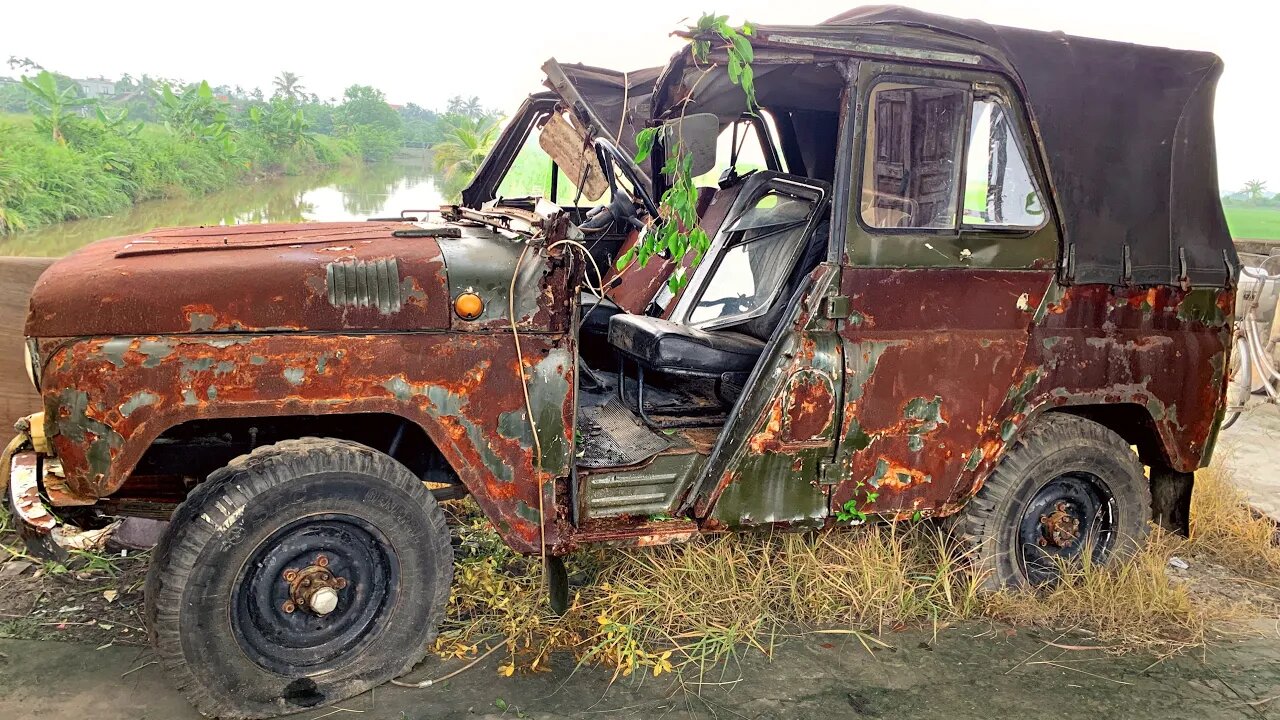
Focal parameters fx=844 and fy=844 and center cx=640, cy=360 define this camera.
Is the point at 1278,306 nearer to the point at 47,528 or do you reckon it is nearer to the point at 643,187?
the point at 643,187

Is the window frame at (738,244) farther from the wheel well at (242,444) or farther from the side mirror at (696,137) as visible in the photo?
the wheel well at (242,444)

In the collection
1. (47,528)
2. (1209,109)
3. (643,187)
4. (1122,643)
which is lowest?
(1122,643)

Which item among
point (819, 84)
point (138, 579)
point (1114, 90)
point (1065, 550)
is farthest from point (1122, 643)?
point (138, 579)

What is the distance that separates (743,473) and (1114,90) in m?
2.14

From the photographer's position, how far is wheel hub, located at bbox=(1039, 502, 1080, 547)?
366 centimetres

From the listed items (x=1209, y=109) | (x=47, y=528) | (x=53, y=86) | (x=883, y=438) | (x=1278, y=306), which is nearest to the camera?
(x=47, y=528)

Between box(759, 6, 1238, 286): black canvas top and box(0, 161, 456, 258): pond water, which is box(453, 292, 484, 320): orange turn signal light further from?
box(0, 161, 456, 258): pond water

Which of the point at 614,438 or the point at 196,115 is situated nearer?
the point at 614,438

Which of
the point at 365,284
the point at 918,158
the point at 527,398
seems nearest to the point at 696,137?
the point at 918,158

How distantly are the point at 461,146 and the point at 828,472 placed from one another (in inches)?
562

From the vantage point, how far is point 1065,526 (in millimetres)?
3684

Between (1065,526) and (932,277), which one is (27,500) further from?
(1065,526)

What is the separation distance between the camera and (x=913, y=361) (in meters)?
3.17

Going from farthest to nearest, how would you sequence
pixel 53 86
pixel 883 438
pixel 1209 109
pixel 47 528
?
pixel 53 86 < pixel 1209 109 < pixel 883 438 < pixel 47 528
